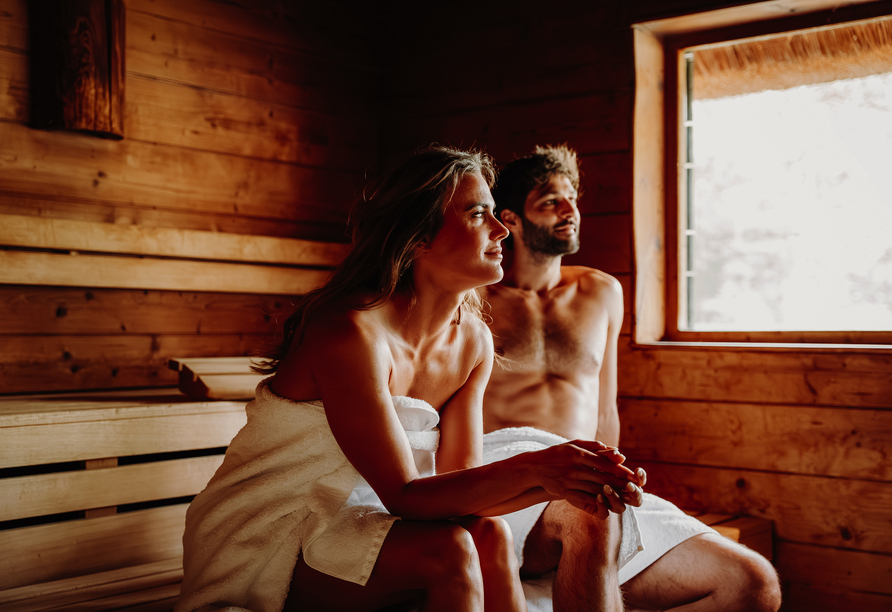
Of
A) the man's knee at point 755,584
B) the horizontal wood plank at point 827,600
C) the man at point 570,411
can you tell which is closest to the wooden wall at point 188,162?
the man at point 570,411

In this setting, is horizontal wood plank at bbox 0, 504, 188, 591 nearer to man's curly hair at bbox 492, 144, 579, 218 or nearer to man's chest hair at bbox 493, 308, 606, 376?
man's chest hair at bbox 493, 308, 606, 376

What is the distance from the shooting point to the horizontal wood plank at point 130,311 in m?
2.61

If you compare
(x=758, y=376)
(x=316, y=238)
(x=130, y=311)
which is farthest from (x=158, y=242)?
(x=758, y=376)

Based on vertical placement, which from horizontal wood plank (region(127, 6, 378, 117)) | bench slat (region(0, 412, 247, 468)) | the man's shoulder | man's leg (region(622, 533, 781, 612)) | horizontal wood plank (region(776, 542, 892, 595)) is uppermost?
horizontal wood plank (region(127, 6, 378, 117))

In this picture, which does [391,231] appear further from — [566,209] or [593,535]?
[566,209]

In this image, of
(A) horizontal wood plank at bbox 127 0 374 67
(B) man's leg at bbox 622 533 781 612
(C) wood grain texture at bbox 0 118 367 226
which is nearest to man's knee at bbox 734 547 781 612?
(B) man's leg at bbox 622 533 781 612

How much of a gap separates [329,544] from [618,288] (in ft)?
4.82

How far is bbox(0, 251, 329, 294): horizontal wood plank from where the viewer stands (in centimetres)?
256

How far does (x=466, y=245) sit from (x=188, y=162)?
5.48 feet

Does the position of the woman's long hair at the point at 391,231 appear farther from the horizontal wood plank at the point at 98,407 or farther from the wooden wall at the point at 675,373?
the wooden wall at the point at 675,373

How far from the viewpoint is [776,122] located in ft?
9.15

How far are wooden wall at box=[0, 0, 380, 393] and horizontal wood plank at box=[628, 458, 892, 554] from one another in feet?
5.50

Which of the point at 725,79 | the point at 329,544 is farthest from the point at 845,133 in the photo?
the point at 329,544

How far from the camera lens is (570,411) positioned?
2.40m
